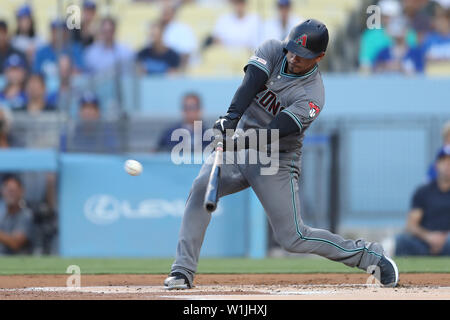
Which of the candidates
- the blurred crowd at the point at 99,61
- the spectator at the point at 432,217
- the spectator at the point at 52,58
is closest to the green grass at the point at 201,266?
the spectator at the point at 432,217

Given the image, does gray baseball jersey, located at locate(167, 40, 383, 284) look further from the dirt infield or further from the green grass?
the green grass

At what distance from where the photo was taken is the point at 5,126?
37.7 ft

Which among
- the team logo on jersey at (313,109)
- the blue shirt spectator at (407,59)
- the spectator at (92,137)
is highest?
the blue shirt spectator at (407,59)

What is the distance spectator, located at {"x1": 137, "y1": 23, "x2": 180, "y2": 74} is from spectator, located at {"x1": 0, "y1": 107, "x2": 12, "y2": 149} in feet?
8.86

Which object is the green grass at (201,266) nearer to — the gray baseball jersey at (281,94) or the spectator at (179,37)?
the gray baseball jersey at (281,94)

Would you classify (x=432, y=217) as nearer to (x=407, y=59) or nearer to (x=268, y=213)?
(x=407, y=59)

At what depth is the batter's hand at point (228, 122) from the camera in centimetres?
612

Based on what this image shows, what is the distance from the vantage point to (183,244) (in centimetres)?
640

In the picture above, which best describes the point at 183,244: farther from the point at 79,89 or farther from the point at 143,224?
the point at 79,89

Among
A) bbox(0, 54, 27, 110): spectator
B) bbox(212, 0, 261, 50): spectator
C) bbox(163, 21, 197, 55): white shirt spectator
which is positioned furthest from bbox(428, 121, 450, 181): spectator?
bbox(0, 54, 27, 110): spectator

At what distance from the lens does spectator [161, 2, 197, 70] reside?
1388 centimetres

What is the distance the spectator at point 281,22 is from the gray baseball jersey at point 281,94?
642cm

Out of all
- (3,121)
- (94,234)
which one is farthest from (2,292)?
(3,121)

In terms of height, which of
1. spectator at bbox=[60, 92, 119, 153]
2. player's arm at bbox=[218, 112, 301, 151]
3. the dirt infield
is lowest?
the dirt infield
